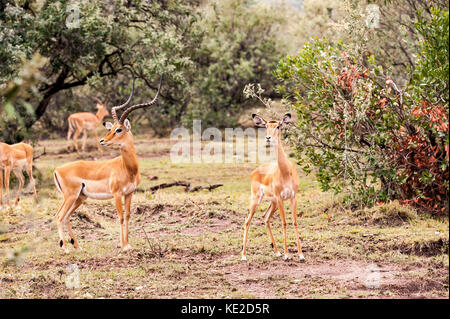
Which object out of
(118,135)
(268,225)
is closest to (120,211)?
(118,135)

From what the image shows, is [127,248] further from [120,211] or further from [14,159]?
[14,159]

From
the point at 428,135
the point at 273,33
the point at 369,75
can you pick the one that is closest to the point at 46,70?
the point at 369,75

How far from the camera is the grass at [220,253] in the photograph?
244 inches

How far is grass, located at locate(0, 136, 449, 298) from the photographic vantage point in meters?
6.20

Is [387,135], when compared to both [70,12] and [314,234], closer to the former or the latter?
[314,234]

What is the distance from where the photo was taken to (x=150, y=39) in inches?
537

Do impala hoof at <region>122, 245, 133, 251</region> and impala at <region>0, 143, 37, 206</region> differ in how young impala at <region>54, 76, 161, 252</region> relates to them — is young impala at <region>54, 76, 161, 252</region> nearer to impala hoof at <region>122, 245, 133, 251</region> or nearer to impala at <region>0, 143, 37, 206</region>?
impala hoof at <region>122, 245, 133, 251</region>

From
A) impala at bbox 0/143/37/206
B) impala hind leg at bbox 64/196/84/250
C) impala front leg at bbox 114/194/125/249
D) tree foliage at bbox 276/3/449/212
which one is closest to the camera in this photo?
impala front leg at bbox 114/194/125/249

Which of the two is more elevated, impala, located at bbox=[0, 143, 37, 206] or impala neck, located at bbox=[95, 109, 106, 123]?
impala neck, located at bbox=[95, 109, 106, 123]

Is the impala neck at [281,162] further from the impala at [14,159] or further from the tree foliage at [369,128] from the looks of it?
the impala at [14,159]

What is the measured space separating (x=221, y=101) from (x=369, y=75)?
13864mm

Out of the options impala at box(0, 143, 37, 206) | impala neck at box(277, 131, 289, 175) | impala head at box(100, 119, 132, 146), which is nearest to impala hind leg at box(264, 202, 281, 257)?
impala neck at box(277, 131, 289, 175)

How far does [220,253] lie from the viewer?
7840 millimetres

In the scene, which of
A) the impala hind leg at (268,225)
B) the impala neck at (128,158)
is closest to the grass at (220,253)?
the impala hind leg at (268,225)
